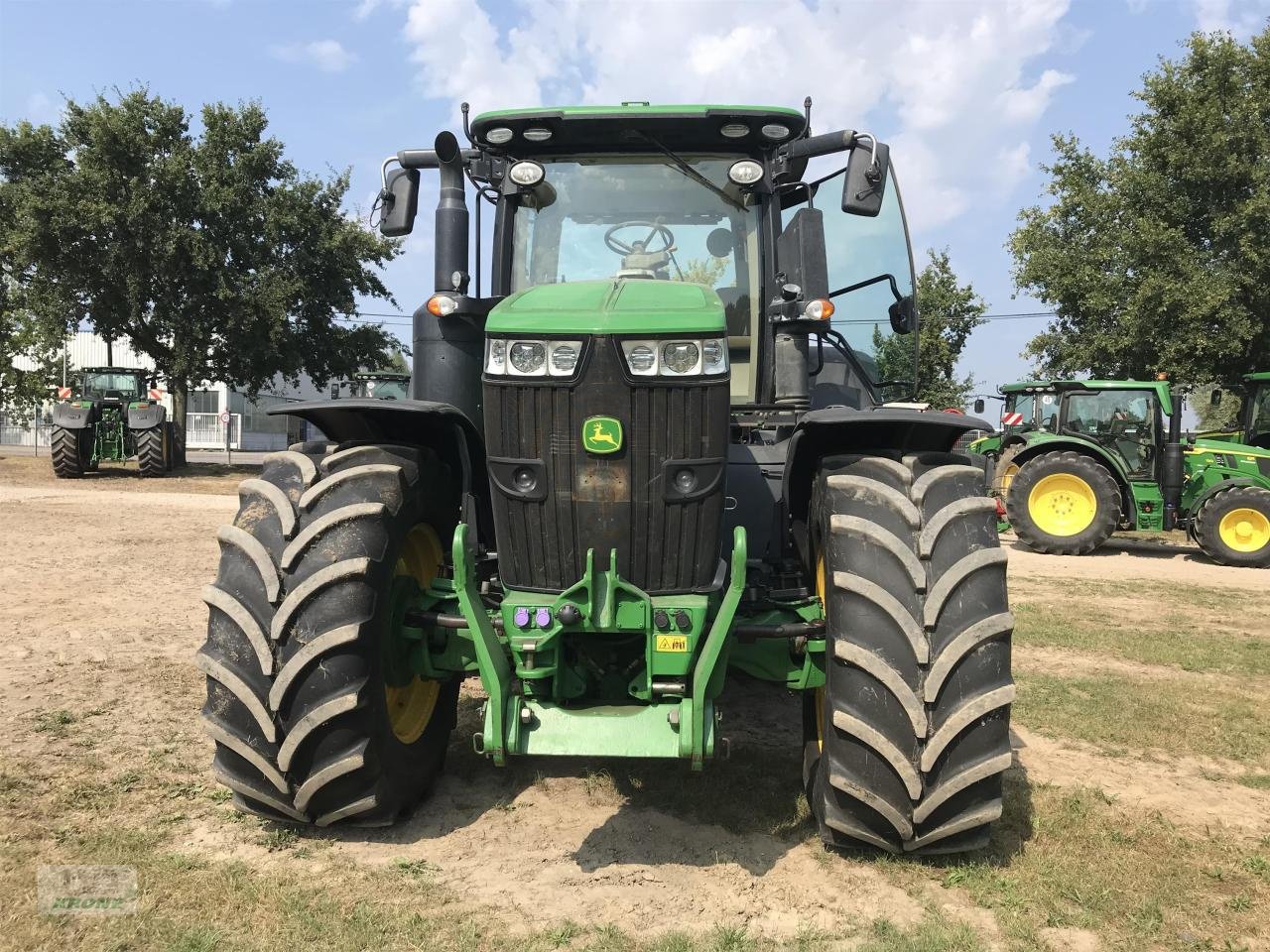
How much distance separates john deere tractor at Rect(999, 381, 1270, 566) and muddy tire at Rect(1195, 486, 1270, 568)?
0.01 m

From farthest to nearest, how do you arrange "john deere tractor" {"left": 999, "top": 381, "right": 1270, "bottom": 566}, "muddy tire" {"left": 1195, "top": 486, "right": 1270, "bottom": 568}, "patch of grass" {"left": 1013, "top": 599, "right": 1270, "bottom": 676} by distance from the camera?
"john deere tractor" {"left": 999, "top": 381, "right": 1270, "bottom": 566}
"muddy tire" {"left": 1195, "top": 486, "right": 1270, "bottom": 568}
"patch of grass" {"left": 1013, "top": 599, "right": 1270, "bottom": 676}

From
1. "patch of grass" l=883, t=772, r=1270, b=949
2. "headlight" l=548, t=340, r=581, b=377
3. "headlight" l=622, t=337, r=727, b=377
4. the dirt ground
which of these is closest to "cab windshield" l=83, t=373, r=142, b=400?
the dirt ground

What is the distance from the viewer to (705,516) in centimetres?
330

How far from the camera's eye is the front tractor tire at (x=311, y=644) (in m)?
3.20

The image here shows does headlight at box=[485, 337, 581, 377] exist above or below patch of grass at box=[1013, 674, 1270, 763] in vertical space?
above

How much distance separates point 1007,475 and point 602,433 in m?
12.8

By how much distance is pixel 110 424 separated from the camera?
2191 cm

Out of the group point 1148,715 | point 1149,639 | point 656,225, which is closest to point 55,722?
point 656,225

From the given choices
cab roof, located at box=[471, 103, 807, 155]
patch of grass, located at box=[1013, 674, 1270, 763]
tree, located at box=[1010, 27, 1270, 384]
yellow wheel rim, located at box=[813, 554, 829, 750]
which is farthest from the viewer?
tree, located at box=[1010, 27, 1270, 384]

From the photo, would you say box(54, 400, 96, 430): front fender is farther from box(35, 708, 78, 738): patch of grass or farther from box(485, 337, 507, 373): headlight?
box(485, 337, 507, 373): headlight

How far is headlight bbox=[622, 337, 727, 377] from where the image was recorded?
316 centimetres

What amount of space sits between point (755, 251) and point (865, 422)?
132 centimetres

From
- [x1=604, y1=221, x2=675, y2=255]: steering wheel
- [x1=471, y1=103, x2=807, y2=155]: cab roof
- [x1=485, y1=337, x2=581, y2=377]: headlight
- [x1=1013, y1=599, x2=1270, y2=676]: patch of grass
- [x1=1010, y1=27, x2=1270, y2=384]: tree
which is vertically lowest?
[x1=1013, y1=599, x2=1270, y2=676]: patch of grass

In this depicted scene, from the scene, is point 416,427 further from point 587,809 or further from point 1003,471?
point 1003,471
